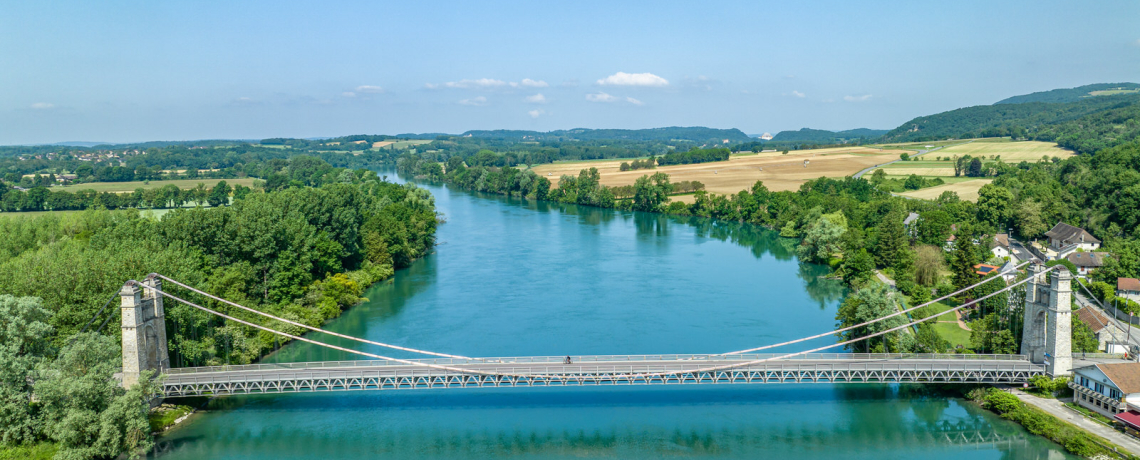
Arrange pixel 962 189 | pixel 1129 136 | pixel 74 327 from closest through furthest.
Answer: pixel 74 327 → pixel 962 189 → pixel 1129 136

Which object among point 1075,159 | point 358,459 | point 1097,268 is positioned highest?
point 1075,159

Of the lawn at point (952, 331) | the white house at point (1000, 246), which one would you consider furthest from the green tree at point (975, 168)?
the lawn at point (952, 331)

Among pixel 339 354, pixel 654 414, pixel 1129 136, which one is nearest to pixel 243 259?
pixel 339 354

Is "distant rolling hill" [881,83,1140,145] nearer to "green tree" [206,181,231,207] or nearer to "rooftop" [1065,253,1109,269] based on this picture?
"rooftop" [1065,253,1109,269]

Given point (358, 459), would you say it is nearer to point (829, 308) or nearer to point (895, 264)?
point (829, 308)

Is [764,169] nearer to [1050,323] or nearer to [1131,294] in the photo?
[1131,294]

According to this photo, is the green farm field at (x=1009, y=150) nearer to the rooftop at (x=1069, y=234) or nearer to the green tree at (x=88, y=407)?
the rooftop at (x=1069, y=234)
